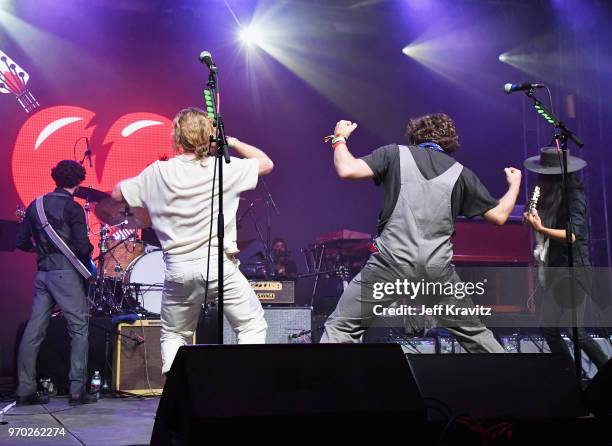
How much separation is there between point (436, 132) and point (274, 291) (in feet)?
12.4

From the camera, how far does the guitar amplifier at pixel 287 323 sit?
7039 millimetres

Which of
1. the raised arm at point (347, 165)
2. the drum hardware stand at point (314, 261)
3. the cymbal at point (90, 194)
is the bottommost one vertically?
the drum hardware stand at point (314, 261)

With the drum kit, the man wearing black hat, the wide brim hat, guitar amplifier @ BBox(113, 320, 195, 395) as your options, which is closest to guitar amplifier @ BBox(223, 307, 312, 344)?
guitar amplifier @ BBox(113, 320, 195, 395)

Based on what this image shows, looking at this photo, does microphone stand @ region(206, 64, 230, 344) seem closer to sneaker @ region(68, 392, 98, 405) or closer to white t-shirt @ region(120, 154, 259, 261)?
white t-shirt @ region(120, 154, 259, 261)

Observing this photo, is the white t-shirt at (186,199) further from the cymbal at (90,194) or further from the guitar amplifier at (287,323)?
the guitar amplifier at (287,323)

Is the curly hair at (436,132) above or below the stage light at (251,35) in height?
below

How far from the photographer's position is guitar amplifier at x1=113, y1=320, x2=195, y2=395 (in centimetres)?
649

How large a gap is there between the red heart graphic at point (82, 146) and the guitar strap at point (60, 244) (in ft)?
7.95

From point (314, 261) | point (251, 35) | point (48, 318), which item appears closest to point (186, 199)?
point (48, 318)

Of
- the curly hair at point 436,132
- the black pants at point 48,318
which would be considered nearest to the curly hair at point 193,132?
the curly hair at point 436,132

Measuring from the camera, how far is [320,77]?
10359 mm

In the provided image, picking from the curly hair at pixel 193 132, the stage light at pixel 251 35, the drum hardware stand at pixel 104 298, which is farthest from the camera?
the stage light at pixel 251 35

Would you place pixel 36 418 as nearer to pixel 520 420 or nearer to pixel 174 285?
pixel 174 285

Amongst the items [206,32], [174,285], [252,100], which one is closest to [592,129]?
[252,100]
